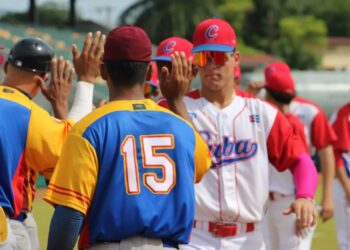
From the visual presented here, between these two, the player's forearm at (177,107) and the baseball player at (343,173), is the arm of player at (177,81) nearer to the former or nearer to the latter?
the player's forearm at (177,107)

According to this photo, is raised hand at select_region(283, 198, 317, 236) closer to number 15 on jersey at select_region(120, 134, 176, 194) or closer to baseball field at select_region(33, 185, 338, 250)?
number 15 on jersey at select_region(120, 134, 176, 194)

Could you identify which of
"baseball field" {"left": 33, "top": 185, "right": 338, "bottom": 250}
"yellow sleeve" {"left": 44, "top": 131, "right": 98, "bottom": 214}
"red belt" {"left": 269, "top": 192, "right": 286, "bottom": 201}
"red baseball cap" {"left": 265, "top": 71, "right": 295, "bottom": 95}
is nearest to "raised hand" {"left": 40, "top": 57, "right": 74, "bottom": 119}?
"yellow sleeve" {"left": 44, "top": 131, "right": 98, "bottom": 214}

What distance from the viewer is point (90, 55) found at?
16.6 feet

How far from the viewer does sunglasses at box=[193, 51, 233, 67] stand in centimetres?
630

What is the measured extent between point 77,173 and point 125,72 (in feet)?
1.81

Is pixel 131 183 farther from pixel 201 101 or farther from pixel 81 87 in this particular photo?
pixel 201 101

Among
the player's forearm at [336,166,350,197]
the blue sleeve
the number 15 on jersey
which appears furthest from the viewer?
the player's forearm at [336,166,350,197]

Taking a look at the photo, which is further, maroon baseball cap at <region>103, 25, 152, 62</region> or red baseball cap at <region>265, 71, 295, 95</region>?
red baseball cap at <region>265, 71, 295, 95</region>

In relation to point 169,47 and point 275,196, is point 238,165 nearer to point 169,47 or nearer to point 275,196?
point 169,47

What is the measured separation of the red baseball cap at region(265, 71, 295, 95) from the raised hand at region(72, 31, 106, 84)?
4.47 meters

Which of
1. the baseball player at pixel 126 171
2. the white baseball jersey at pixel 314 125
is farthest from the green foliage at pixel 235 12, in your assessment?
the baseball player at pixel 126 171

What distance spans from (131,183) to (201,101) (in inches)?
85.0

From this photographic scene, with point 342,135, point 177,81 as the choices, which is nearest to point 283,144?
point 177,81

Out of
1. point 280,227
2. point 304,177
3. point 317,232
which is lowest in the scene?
point 317,232
